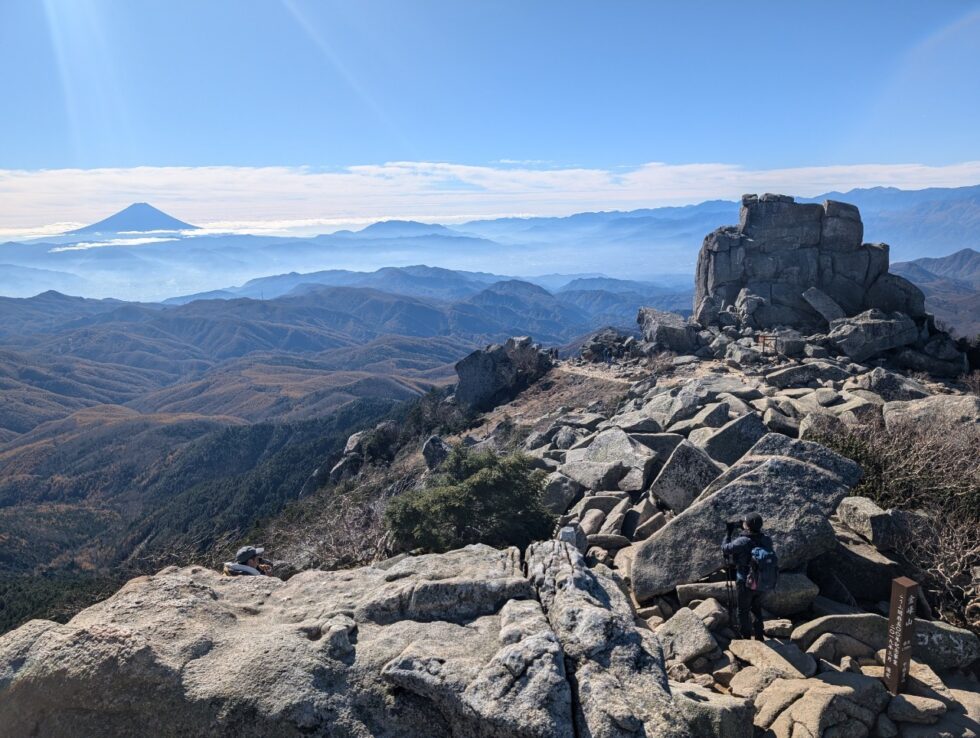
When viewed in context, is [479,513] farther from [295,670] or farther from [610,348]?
[610,348]

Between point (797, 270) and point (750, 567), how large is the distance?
3311 centimetres

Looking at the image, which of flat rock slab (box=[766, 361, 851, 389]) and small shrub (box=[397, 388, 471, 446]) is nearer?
flat rock slab (box=[766, 361, 851, 389])

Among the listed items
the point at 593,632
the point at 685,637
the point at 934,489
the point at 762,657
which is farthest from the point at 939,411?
the point at 593,632

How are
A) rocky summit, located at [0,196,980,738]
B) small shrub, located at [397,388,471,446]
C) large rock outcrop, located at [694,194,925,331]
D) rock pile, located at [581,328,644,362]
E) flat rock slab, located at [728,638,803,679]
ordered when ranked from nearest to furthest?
rocky summit, located at [0,196,980,738], flat rock slab, located at [728,638,803,679], large rock outcrop, located at [694,194,925,331], small shrub, located at [397,388,471,446], rock pile, located at [581,328,644,362]

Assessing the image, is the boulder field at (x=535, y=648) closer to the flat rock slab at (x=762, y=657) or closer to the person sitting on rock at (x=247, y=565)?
the flat rock slab at (x=762, y=657)

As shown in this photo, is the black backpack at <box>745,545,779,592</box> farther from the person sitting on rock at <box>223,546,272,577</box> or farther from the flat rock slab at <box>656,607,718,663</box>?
the person sitting on rock at <box>223,546,272,577</box>

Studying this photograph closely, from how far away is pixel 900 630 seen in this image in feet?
22.9

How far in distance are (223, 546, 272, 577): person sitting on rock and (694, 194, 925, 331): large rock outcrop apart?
107 feet

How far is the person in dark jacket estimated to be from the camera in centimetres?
827

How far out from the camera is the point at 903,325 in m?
30.1

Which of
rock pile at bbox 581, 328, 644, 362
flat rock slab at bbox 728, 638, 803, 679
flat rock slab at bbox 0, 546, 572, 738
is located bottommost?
rock pile at bbox 581, 328, 644, 362

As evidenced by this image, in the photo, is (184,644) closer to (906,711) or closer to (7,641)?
(7,641)

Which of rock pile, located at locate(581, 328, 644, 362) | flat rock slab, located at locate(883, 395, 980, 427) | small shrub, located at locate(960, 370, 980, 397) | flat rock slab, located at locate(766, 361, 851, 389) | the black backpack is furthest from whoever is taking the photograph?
rock pile, located at locate(581, 328, 644, 362)

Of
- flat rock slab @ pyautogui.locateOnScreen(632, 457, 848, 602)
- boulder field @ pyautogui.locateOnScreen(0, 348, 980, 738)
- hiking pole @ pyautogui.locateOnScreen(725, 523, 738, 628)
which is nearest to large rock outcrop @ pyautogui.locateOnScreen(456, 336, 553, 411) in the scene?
boulder field @ pyautogui.locateOnScreen(0, 348, 980, 738)
